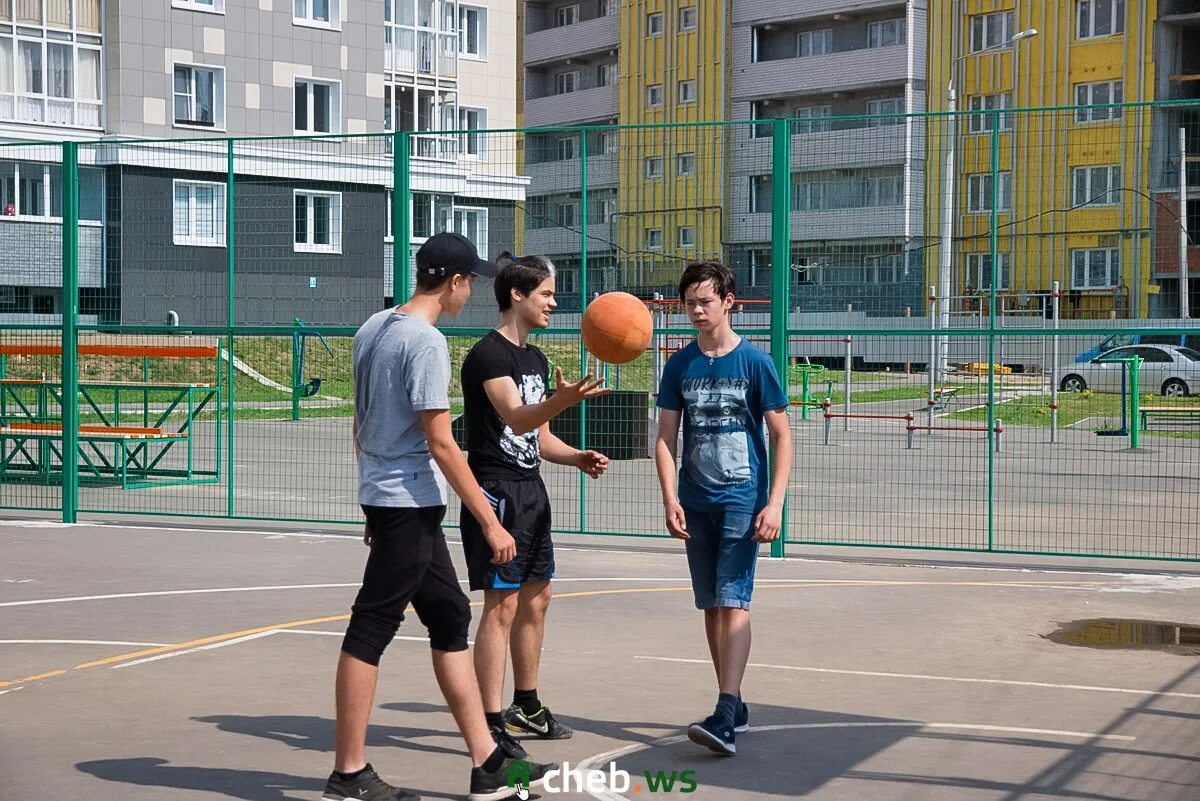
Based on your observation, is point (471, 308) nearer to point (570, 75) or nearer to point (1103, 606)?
point (1103, 606)

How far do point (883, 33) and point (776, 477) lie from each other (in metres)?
57.4

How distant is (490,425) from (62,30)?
130 feet

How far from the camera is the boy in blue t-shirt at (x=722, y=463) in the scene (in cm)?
680

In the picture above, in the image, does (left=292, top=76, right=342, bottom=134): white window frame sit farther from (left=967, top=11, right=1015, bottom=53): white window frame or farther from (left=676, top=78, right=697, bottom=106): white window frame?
(left=967, top=11, right=1015, bottom=53): white window frame

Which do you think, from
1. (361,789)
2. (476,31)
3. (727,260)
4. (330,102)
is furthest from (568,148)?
(476,31)

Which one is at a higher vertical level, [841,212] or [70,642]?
[841,212]

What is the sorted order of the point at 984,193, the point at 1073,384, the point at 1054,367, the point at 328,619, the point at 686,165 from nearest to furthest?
the point at 328,619 < the point at 984,193 < the point at 686,165 < the point at 1054,367 < the point at 1073,384

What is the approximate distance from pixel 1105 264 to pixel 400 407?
401 inches

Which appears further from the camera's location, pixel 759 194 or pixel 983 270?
pixel 983 270

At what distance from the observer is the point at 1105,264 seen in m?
14.5

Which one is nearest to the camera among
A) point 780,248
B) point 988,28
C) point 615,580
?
point 615,580

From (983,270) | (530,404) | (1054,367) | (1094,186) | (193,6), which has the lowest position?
(1054,367)

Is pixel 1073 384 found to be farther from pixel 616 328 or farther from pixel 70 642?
pixel 616 328

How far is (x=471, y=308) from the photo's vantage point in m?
16.3
